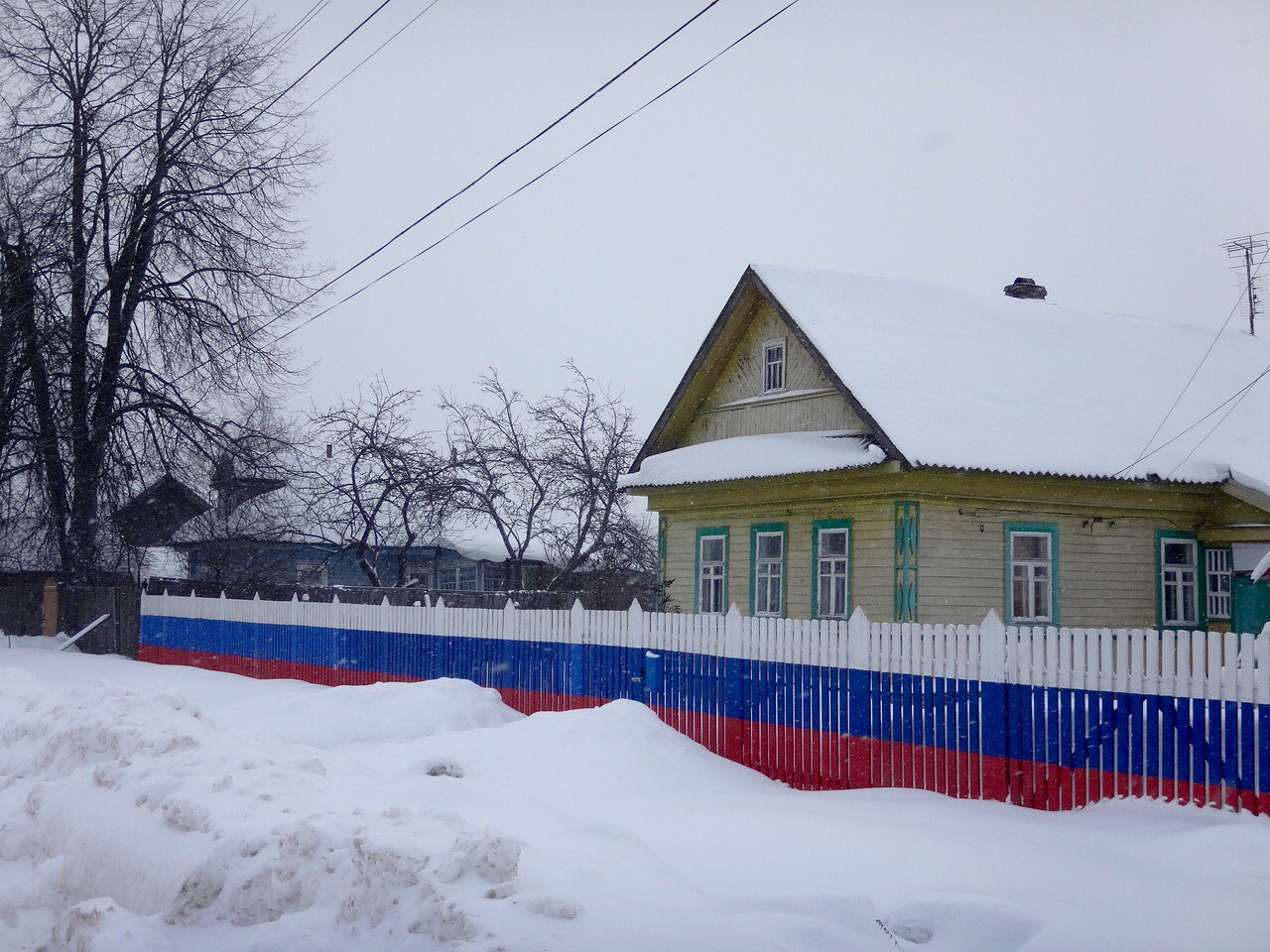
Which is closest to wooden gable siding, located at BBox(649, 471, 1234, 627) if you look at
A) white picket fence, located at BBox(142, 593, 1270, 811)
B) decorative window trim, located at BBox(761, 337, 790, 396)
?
decorative window trim, located at BBox(761, 337, 790, 396)

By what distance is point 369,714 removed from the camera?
1259cm

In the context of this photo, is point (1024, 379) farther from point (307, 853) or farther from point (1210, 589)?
point (307, 853)

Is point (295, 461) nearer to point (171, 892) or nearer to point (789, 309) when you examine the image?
point (789, 309)

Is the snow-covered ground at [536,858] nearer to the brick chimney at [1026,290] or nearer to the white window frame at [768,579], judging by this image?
the white window frame at [768,579]

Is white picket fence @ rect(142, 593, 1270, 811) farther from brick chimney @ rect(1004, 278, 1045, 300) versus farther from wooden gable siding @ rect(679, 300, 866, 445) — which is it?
brick chimney @ rect(1004, 278, 1045, 300)

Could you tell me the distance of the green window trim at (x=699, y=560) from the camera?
20.6 meters

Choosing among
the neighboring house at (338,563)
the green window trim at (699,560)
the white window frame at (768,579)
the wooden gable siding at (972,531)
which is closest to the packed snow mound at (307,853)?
the wooden gable siding at (972,531)

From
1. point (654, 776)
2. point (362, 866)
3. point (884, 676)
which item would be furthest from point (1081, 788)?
point (362, 866)

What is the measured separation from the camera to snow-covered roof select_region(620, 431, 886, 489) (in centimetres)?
1705

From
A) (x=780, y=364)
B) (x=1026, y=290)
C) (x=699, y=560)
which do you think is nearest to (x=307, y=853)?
(x=780, y=364)

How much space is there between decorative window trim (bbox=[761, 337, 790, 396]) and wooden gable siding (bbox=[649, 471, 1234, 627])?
1.79 metres

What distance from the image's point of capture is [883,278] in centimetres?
2223

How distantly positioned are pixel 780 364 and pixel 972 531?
4.59 m

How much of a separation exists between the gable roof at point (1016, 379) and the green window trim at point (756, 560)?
3010 mm
